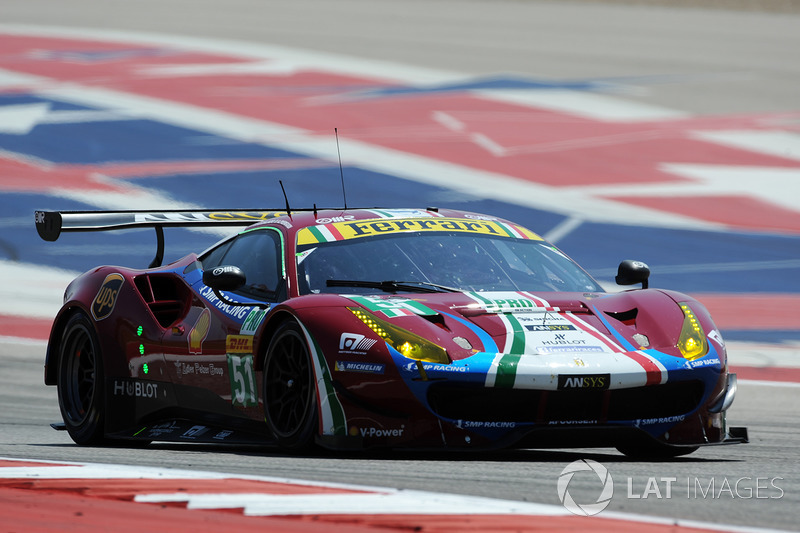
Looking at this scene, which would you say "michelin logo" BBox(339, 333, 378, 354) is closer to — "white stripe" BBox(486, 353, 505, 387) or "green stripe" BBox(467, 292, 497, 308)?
"white stripe" BBox(486, 353, 505, 387)

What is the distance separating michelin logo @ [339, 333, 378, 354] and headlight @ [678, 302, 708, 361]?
54.4 inches

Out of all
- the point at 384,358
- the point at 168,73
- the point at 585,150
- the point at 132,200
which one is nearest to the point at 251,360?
the point at 384,358

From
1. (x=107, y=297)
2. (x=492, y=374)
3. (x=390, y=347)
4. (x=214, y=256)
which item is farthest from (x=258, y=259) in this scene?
(x=492, y=374)

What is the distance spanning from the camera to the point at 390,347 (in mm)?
5832

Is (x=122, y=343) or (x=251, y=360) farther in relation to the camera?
(x=122, y=343)

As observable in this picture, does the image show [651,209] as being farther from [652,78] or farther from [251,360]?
[251,360]

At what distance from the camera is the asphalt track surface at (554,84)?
5023mm

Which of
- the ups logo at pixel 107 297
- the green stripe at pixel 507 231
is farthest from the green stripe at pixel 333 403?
the ups logo at pixel 107 297

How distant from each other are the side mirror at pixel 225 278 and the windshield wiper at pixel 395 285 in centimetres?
48

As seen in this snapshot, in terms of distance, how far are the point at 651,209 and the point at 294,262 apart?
10.6 metres

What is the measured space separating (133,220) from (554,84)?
583 inches

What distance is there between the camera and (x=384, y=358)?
5.82 metres

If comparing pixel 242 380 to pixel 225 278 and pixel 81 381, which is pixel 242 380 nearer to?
pixel 225 278

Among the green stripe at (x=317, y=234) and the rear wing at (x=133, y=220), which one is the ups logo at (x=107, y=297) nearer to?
the rear wing at (x=133, y=220)
